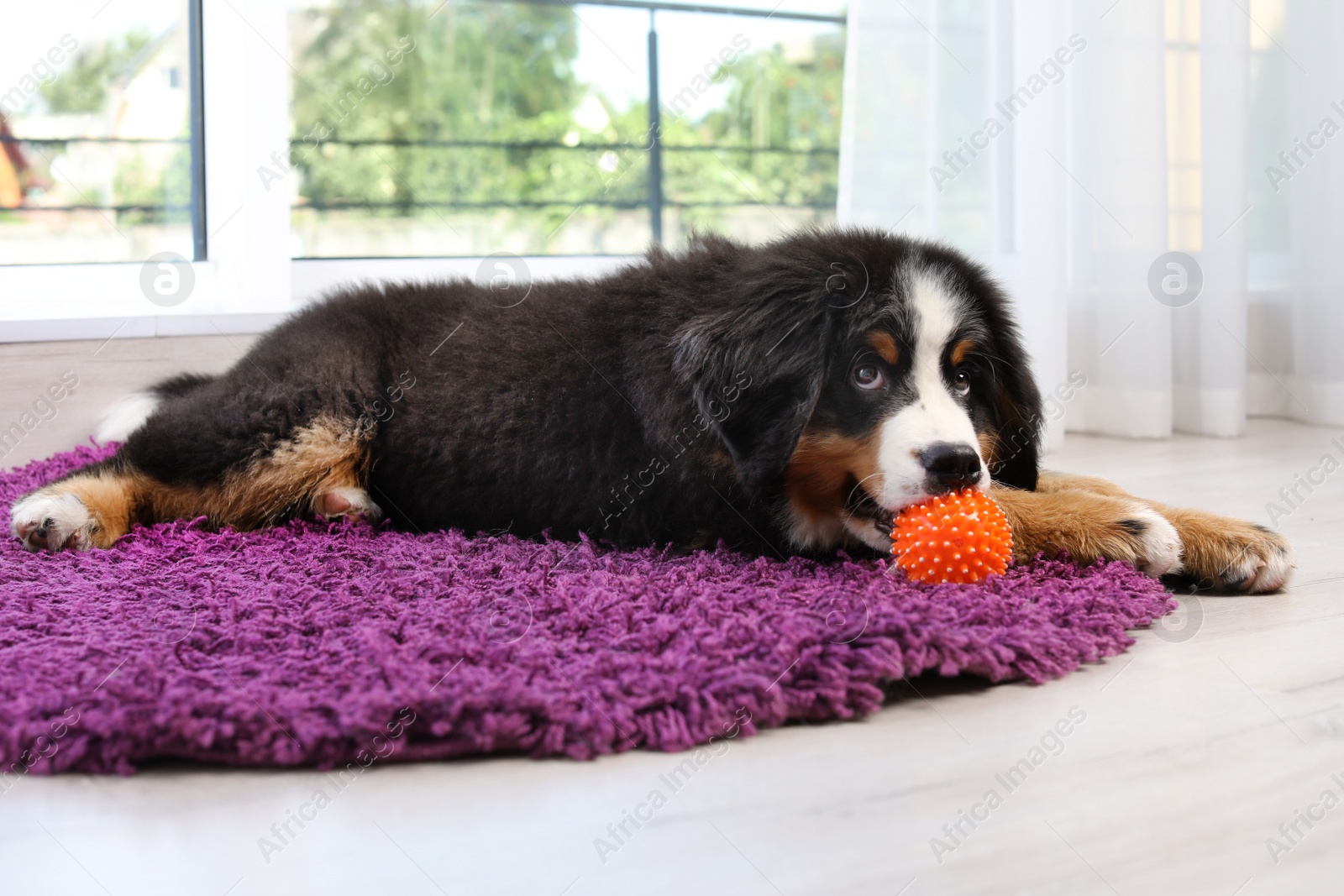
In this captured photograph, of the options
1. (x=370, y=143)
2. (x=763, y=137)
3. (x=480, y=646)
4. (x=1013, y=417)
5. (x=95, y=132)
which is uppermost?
(x=370, y=143)

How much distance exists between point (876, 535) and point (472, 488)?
813mm

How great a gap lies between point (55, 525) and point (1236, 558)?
2182 millimetres

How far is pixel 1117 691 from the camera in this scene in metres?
1.58

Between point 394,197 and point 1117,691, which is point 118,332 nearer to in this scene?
point 1117,691

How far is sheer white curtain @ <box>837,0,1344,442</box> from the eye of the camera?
380 cm

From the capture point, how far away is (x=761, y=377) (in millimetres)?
1936

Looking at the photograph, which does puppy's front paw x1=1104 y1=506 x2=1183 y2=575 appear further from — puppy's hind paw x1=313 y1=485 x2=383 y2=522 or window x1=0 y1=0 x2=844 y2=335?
puppy's hind paw x1=313 y1=485 x2=383 y2=522

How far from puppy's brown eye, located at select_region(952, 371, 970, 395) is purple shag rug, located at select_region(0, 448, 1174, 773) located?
1.09 ft

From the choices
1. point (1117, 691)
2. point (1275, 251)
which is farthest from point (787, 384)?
point (1275, 251)

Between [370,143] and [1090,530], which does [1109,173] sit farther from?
[370,143]

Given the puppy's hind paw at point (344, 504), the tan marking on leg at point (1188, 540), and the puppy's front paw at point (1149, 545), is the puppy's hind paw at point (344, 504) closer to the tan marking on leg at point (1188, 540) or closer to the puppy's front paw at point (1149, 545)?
the tan marking on leg at point (1188, 540)

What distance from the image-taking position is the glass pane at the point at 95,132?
12.8 ft

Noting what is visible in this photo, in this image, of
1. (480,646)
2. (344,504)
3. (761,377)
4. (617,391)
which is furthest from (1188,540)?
(344,504)

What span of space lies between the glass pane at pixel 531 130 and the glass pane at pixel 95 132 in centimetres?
131
